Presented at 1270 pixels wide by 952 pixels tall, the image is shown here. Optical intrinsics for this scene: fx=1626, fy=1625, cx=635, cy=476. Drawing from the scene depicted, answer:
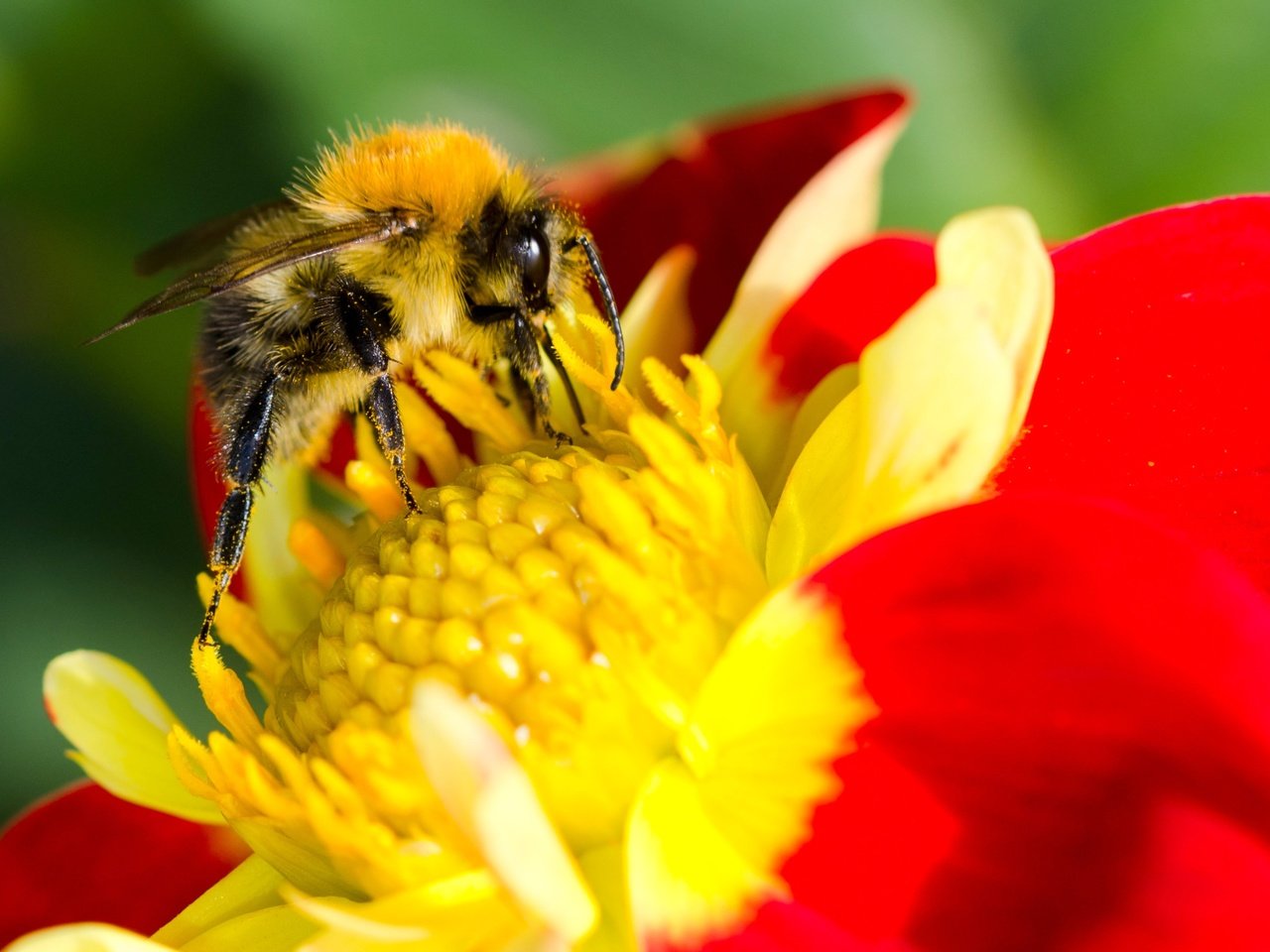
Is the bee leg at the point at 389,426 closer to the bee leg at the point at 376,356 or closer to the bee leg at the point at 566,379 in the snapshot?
the bee leg at the point at 376,356

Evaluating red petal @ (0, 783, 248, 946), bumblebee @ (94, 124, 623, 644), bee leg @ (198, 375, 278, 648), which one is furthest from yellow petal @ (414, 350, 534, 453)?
red petal @ (0, 783, 248, 946)

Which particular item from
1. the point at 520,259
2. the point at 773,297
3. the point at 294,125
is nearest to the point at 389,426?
the point at 520,259

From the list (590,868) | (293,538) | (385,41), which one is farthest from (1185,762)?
(385,41)

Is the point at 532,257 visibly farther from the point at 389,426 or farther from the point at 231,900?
the point at 231,900

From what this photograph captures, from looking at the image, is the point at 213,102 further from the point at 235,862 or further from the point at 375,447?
the point at 235,862

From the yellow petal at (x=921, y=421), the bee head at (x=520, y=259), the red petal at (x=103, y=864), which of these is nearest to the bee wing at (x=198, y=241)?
the bee head at (x=520, y=259)

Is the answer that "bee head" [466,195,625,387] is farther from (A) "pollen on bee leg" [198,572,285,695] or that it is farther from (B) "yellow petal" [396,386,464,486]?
(A) "pollen on bee leg" [198,572,285,695]
